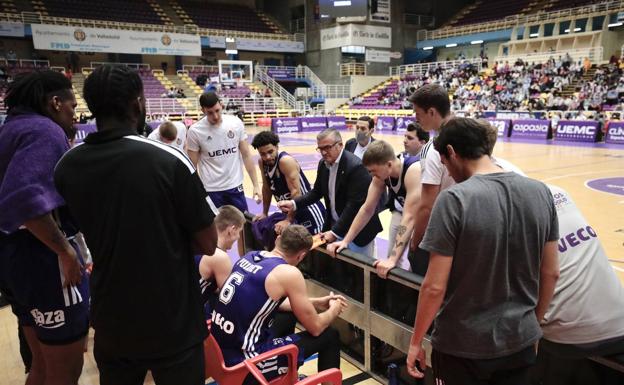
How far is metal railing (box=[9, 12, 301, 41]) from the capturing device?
2852cm

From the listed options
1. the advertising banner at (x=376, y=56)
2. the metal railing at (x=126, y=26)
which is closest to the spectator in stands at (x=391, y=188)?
the metal railing at (x=126, y=26)

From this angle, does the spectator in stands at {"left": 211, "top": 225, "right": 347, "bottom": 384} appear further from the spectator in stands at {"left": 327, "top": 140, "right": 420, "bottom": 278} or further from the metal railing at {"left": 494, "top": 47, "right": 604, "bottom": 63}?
the metal railing at {"left": 494, "top": 47, "right": 604, "bottom": 63}

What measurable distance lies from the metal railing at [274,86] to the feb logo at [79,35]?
12.3 metres

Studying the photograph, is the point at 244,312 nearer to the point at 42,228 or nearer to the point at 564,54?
the point at 42,228

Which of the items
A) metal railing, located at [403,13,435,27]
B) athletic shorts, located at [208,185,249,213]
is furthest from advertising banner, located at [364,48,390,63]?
athletic shorts, located at [208,185,249,213]

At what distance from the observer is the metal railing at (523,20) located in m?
27.8

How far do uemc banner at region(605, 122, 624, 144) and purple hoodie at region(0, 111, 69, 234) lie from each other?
1888cm

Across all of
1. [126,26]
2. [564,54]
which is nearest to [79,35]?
[126,26]

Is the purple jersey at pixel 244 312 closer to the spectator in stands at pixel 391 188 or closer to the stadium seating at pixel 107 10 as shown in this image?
the spectator in stands at pixel 391 188

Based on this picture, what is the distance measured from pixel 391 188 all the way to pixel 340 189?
0.44 meters

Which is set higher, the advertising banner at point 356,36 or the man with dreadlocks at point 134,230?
the advertising banner at point 356,36

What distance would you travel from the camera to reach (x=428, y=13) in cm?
3975

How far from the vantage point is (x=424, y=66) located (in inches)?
1399

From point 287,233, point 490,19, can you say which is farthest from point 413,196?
point 490,19
